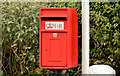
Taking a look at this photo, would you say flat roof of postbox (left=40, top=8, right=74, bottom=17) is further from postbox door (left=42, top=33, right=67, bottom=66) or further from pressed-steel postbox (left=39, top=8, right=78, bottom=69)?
postbox door (left=42, top=33, right=67, bottom=66)

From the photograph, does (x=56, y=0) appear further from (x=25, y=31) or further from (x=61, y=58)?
(x=61, y=58)

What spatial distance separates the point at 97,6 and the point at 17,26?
184 cm

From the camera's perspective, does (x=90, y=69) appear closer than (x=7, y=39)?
Yes

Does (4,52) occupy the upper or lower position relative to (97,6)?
lower

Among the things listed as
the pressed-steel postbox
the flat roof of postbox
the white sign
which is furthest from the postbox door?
the flat roof of postbox

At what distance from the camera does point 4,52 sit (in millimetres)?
5309

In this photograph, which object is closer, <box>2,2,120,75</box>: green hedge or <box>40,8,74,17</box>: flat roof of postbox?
<box>40,8,74,17</box>: flat roof of postbox

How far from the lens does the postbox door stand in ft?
12.8

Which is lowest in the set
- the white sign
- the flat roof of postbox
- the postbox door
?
the postbox door

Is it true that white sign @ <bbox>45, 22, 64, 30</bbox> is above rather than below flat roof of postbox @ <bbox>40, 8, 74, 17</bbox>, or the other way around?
below

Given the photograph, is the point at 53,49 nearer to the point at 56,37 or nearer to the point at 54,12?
the point at 56,37

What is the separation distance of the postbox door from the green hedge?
3.76ft

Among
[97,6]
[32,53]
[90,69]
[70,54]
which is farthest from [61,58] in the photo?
[97,6]

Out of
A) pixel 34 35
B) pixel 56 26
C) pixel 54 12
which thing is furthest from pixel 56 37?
pixel 34 35
